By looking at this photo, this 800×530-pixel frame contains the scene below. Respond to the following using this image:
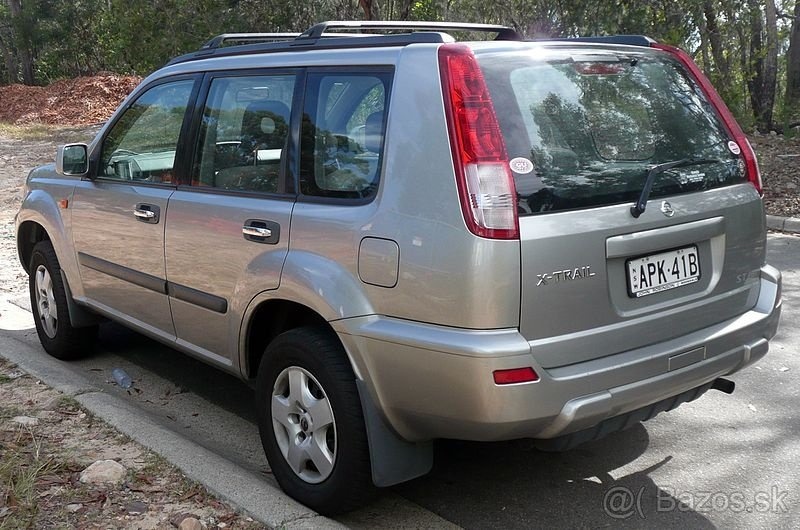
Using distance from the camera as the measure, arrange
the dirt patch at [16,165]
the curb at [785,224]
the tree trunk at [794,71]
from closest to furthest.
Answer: the dirt patch at [16,165] < the curb at [785,224] < the tree trunk at [794,71]

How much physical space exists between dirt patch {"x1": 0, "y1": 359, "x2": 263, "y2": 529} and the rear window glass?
1.71m

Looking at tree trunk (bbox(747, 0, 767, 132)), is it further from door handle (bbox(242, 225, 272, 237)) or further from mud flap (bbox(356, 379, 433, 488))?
mud flap (bbox(356, 379, 433, 488))

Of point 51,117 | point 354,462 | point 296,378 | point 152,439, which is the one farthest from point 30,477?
point 51,117

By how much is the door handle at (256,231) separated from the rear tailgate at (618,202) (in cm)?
116

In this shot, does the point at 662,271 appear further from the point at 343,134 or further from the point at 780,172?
the point at 780,172

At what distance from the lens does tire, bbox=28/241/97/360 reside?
5461 millimetres

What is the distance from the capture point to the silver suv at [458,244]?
286 centimetres

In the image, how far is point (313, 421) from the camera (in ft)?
11.1

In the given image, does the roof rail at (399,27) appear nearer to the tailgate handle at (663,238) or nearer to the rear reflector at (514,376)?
the tailgate handle at (663,238)

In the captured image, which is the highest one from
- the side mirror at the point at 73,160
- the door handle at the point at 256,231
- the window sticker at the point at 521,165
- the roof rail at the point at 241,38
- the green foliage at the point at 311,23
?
the green foliage at the point at 311,23

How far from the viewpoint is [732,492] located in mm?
3605

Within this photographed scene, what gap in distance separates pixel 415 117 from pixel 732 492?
6.87ft

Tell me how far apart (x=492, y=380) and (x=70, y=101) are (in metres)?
25.6

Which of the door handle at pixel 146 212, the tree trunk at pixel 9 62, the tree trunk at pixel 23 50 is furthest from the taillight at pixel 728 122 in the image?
the tree trunk at pixel 9 62
